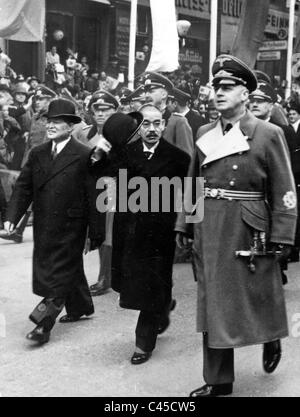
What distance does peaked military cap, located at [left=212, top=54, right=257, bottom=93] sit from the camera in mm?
4613

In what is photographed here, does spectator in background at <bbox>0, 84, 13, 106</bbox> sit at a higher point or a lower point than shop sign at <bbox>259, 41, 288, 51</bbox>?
lower

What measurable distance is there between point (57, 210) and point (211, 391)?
1853 millimetres

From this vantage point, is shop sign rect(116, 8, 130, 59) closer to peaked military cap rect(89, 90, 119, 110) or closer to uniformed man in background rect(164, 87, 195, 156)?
uniformed man in background rect(164, 87, 195, 156)

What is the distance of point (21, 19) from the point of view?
38.4 ft

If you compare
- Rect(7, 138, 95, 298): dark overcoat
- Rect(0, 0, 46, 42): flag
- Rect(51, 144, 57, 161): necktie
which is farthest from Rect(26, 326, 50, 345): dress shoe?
Rect(0, 0, 46, 42): flag

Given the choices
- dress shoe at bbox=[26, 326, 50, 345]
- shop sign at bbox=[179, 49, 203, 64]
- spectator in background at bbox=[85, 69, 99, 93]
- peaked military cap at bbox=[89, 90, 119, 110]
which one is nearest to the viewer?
dress shoe at bbox=[26, 326, 50, 345]

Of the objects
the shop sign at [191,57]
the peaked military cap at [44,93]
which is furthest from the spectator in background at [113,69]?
the peaked military cap at [44,93]

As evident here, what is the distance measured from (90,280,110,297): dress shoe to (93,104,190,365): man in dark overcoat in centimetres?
162

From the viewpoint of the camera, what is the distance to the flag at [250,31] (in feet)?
47.6

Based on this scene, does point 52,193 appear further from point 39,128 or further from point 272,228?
point 39,128

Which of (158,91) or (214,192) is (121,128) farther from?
(158,91)

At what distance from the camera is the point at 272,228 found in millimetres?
4562
